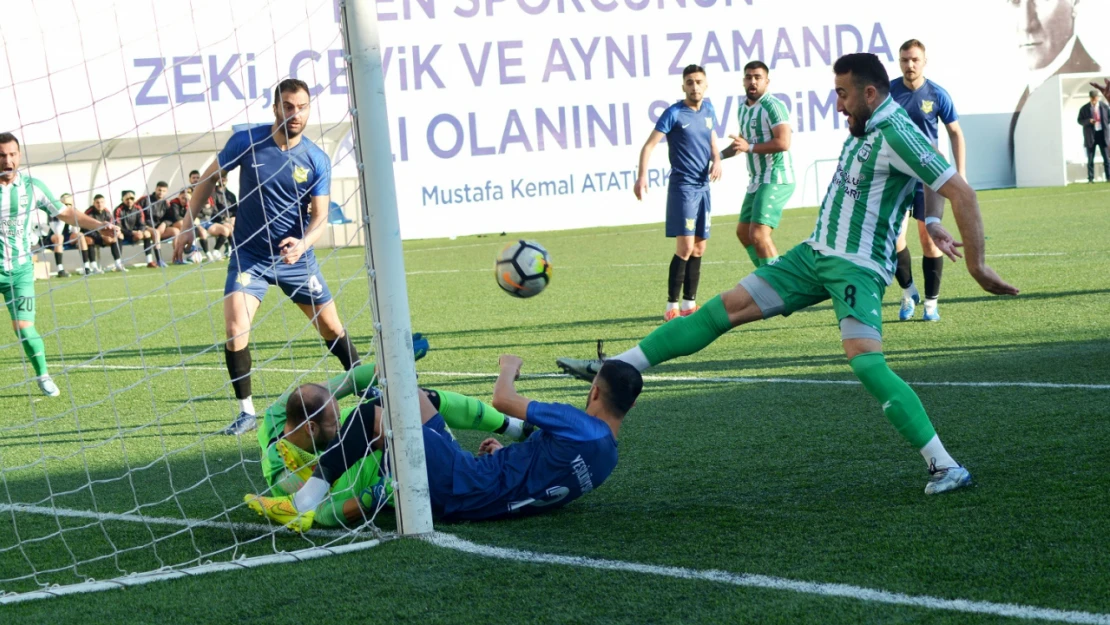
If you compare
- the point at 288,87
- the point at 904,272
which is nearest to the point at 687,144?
the point at 904,272

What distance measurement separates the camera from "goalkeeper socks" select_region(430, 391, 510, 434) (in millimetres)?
5164

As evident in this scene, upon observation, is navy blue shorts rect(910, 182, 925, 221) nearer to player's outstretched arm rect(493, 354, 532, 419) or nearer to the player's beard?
the player's beard

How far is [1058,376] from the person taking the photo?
21.3ft

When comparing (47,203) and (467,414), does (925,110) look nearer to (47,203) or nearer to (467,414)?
(467,414)

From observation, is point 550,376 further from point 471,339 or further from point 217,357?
point 217,357

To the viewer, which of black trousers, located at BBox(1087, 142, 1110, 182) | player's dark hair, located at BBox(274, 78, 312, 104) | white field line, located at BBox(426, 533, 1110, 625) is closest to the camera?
white field line, located at BBox(426, 533, 1110, 625)

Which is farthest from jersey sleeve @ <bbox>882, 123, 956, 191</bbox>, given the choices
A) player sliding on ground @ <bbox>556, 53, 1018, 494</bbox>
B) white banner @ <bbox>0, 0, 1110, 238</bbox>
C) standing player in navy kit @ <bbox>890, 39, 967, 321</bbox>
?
white banner @ <bbox>0, 0, 1110, 238</bbox>

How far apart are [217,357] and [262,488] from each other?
4.46 m

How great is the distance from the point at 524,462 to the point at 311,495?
872 mm

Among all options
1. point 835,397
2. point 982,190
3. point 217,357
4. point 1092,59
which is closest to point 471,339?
point 217,357

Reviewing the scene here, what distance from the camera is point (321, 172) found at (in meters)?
6.81

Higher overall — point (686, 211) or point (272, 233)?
point (272, 233)

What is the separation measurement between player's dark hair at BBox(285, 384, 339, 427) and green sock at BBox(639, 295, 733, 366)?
1.38m

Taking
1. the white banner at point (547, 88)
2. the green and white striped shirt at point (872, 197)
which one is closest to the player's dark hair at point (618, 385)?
the green and white striped shirt at point (872, 197)
